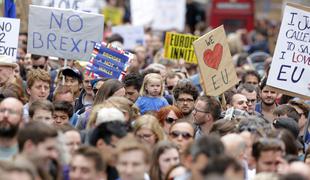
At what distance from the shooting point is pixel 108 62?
16.9 meters

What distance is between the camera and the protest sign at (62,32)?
17.3 metres

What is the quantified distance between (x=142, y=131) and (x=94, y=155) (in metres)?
2.00

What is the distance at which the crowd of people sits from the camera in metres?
10.6

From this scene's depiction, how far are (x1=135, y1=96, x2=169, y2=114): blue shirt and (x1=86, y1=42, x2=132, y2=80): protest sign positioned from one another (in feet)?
3.51

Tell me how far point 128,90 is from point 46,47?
57.8 inches

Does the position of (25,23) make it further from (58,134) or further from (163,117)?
(58,134)

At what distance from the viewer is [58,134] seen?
439 inches

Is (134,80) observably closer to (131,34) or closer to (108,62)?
(108,62)

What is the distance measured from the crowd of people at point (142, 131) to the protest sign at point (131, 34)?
626 centimetres

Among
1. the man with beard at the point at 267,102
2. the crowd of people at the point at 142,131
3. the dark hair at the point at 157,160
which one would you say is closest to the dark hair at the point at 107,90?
the crowd of people at the point at 142,131

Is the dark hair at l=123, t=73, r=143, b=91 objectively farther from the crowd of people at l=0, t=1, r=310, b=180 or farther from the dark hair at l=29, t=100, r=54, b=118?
the dark hair at l=29, t=100, r=54, b=118

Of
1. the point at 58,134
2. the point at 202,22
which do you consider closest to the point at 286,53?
the point at 58,134

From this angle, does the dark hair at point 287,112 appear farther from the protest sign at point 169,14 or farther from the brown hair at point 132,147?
the protest sign at point 169,14

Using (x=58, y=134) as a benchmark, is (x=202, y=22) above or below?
below
